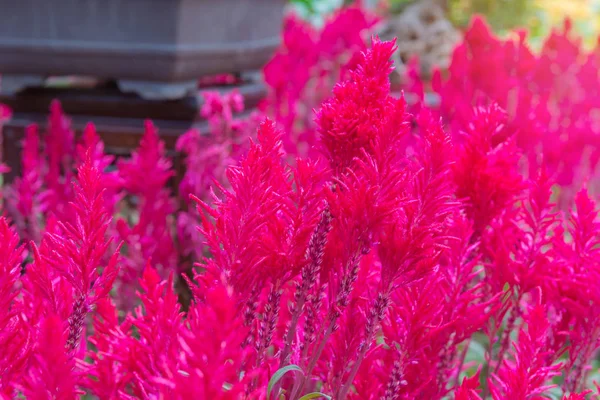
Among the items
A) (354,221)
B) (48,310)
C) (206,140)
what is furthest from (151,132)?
(354,221)

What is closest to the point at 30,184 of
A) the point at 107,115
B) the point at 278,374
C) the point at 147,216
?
the point at 147,216

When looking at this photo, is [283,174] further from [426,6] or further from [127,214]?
[426,6]

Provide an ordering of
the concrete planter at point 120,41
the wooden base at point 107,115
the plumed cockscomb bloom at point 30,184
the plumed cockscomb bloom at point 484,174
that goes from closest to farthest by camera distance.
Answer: the plumed cockscomb bloom at point 484,174 → the plumed cockscomb bloom at point 30,184 → the concrete planter at point 120,41 → the wooden base at point 107,115

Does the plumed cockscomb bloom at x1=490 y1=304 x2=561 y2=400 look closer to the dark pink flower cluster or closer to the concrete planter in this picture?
the dark pink flower cluster

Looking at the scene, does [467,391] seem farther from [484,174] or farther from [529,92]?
[529,92]

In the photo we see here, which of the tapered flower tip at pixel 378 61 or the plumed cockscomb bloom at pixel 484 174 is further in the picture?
the plumed cockscomb bloom at pixel 484 174

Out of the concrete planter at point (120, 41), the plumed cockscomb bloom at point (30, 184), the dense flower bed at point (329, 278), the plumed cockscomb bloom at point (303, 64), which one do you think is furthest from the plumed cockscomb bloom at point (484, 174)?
the concrete planter at point (120, 41)

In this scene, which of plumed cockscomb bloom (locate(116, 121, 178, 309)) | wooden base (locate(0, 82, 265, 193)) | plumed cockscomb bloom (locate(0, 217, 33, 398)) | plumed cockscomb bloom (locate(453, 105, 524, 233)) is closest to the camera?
plumed cockscomb bloom (locate(0, 217, 33, 398))

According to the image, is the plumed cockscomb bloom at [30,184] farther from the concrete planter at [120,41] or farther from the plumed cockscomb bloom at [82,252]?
the plumed cockscomb bloom at [82,252]

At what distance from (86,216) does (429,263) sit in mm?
409

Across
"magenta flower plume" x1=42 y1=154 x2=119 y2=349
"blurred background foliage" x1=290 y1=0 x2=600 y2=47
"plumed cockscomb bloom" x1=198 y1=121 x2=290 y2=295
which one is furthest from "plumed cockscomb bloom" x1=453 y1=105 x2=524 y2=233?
"blurred background foliage" x1=290 y1=0 x2=600 y2=47

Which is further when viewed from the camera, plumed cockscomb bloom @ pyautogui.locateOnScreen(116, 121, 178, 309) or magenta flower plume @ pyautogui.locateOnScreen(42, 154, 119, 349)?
plumed cockscomb bloom @ pyautogui.locateOnScreen(116, 121, 178, 309)

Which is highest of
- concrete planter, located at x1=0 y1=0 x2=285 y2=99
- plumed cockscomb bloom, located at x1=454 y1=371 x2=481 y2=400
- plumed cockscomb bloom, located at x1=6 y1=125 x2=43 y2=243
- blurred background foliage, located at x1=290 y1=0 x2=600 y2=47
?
blurred background foliage, located at x1=290 y1=0 x2=600 y2=47

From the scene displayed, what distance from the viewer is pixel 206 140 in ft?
7.72
